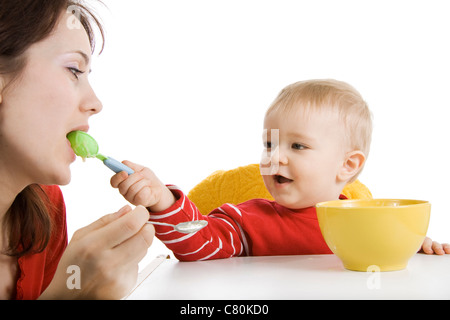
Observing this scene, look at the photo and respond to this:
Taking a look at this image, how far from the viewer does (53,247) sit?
1.21 meters

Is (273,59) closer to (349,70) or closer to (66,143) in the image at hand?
(349,70)

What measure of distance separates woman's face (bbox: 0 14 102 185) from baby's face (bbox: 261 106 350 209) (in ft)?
1.28

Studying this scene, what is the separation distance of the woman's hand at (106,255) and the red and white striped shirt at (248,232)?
29 centimetres

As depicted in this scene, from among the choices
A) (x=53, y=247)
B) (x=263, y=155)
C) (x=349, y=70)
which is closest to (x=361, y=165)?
(x=263, y=155)

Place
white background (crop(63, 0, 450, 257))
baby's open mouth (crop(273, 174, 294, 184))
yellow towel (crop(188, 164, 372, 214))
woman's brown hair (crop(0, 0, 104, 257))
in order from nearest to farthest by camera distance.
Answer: woman's brown hair (crop(0, 0, 104, 257))
baby's open mouth (crop(273, 174, 294, 184))
yellow towel (crop(188, 164, 372, 214))
white background (crop(63, 0, 450, 257))

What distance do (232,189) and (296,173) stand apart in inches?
13.5

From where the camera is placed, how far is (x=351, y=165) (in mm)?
1143

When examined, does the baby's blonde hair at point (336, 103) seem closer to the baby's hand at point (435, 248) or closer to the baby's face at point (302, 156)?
the baby's face at point (302, 156)

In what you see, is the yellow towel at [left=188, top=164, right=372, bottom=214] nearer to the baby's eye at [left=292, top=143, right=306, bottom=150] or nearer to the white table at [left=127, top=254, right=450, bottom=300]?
the baby's eye at [left=292, top=143, right=306, bottom=150]

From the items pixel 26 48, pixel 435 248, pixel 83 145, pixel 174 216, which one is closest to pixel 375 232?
pixel 435 248

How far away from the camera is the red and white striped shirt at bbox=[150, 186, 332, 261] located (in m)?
1.00

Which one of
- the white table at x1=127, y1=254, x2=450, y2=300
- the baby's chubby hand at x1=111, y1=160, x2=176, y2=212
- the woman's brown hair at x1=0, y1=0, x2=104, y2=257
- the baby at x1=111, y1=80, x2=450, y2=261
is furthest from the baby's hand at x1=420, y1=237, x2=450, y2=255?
the woman's brown hair at x1=0, y1=0, x2=104, y2=257
